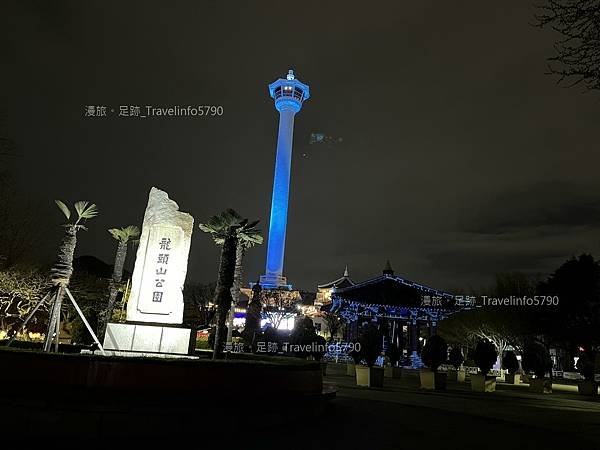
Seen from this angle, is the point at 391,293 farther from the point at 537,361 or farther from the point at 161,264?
the point at 161,264

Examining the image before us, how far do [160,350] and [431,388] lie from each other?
539 inches

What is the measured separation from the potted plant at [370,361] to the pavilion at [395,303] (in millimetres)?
20485

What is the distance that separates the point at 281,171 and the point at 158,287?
7596 cm

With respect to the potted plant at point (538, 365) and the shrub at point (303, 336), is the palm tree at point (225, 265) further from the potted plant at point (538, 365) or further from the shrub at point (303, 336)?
the potted plant at point (538, 365)

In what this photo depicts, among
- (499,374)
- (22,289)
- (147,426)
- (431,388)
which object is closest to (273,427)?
(147,426)

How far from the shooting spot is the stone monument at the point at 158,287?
53.1 feet

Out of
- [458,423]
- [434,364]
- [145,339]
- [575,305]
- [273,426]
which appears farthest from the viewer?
[575,305]

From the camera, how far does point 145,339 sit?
16.2 metres

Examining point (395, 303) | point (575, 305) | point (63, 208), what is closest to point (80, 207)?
point (63, 208)

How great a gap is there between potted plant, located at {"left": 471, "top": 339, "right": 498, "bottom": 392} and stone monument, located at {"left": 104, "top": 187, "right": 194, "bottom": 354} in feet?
53.0

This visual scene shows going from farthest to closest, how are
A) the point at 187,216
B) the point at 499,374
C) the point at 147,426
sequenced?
the point at 499,374
the point at 187,216
the point at 147,426

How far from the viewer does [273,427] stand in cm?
1002

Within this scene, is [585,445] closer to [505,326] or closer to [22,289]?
[22,289]

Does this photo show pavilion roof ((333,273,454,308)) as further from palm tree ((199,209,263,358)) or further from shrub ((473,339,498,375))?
palm tree ((199,209,263,358))
